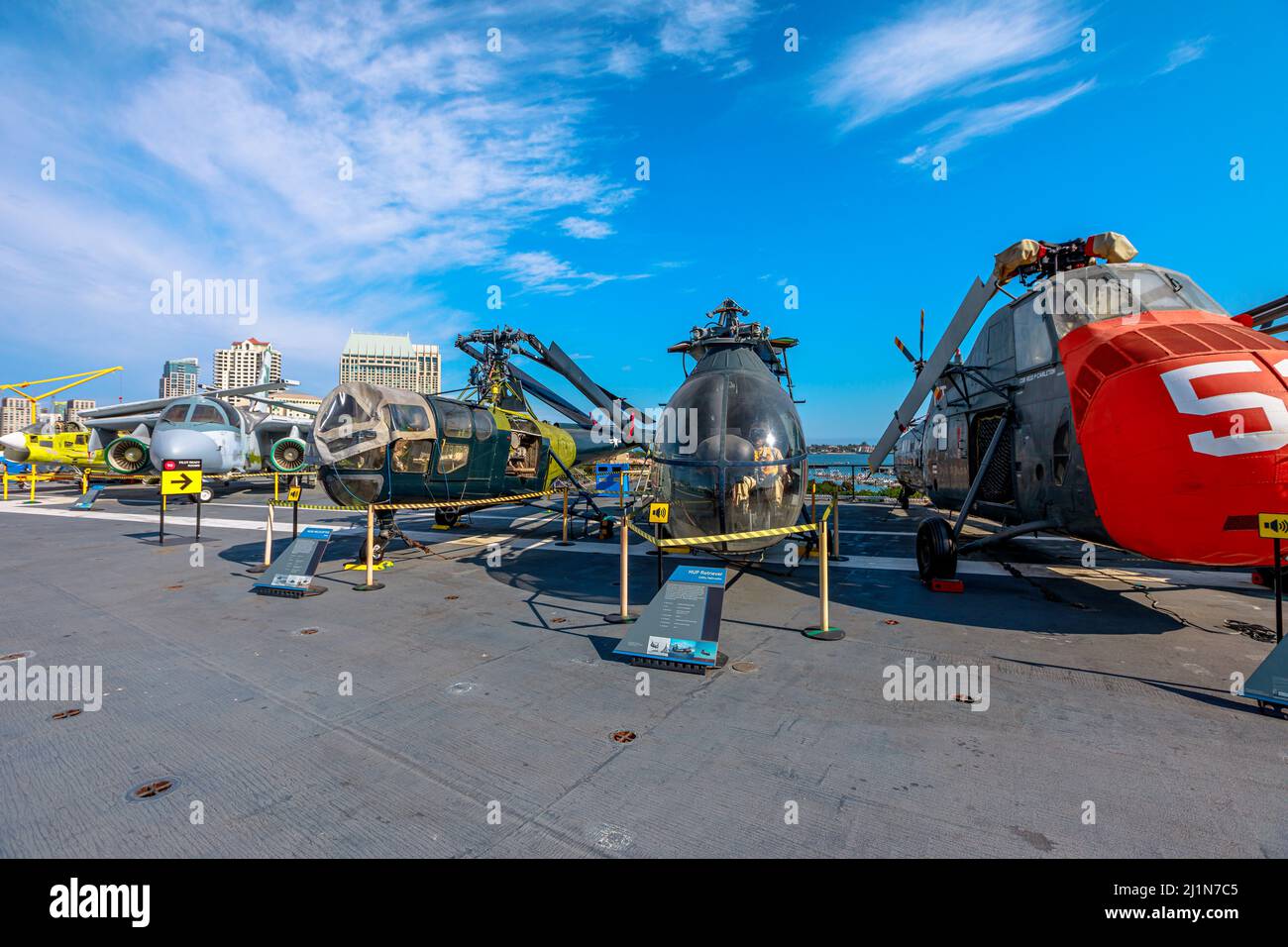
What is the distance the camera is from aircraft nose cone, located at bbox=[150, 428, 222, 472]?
60.7 feet

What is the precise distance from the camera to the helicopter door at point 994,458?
778 cm

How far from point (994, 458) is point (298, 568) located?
410 inches

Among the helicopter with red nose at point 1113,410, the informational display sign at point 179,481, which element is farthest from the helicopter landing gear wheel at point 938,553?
the informational display sign at point 179,481

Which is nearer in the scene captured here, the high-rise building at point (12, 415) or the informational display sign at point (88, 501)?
the informational display sign at point (88, 501)

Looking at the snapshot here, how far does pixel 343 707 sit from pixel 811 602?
5583mm

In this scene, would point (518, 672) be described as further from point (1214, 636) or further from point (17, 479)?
point (17, 479)

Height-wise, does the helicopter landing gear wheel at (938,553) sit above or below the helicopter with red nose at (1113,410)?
below

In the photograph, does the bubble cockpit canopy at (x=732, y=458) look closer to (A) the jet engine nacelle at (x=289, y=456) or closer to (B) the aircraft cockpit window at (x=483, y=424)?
(B) the aircraft cockpit window at (x=483, y=424)

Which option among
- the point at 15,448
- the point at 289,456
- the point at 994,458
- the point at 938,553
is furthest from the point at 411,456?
the point at 15,448

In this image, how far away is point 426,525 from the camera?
15680 mm

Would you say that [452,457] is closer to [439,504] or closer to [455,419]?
[455,419]

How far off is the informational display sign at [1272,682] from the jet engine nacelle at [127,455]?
95.0 ft

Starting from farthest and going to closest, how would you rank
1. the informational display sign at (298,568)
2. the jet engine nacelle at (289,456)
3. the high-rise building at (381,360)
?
the high-rise building at (381,360)
the jet engine nacelle at (289,456)
the informational display sign at (298,568)
